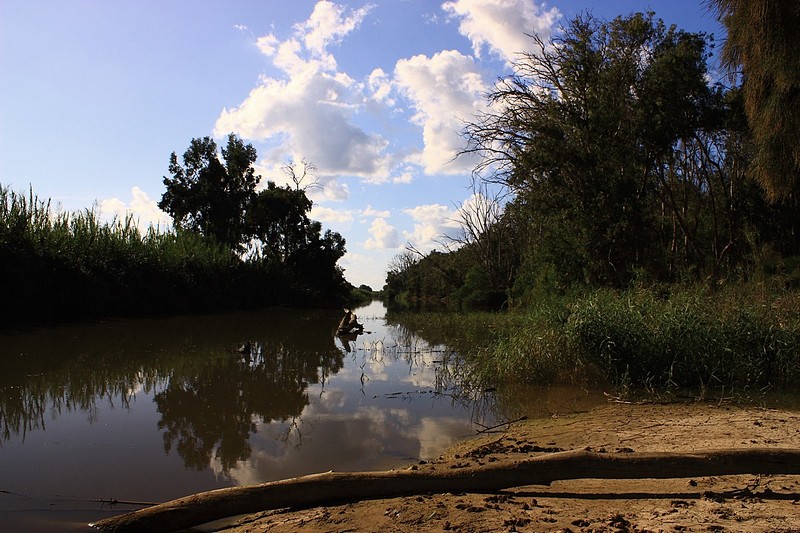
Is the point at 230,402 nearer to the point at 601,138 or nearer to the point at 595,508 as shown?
the point at 595,508

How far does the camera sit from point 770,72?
8.52 m

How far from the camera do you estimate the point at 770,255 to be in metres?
14.3

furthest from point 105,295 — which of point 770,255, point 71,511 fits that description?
point 770,255

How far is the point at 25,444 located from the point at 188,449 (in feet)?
5.21

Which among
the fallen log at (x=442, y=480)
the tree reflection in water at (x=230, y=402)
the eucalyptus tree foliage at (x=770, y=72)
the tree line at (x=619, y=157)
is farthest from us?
the tree line at (x=619, y=157)

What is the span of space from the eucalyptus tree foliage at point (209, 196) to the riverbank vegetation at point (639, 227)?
999 inches

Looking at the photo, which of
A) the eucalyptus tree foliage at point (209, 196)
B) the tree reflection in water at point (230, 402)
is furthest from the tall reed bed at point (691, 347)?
the eucalyptus tree foliage at point (209, 196)

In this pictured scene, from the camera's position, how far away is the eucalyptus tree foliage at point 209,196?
3941cm

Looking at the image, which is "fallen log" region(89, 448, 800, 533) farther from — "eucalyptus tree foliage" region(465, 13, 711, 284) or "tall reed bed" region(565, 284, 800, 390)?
"eucalyptus tree foliage" region(465, 13, 711, 284)

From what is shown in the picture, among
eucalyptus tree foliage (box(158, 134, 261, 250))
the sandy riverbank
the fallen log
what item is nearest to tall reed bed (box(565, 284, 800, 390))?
the sandy riverbank

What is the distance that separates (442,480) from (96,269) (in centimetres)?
1849

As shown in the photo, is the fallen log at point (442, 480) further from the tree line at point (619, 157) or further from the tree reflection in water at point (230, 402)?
the tree line at point (619, 157)

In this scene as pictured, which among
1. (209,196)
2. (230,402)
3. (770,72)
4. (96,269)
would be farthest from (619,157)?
(209,196)

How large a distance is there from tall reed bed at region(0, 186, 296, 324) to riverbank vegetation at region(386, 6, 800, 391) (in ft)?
39.1
